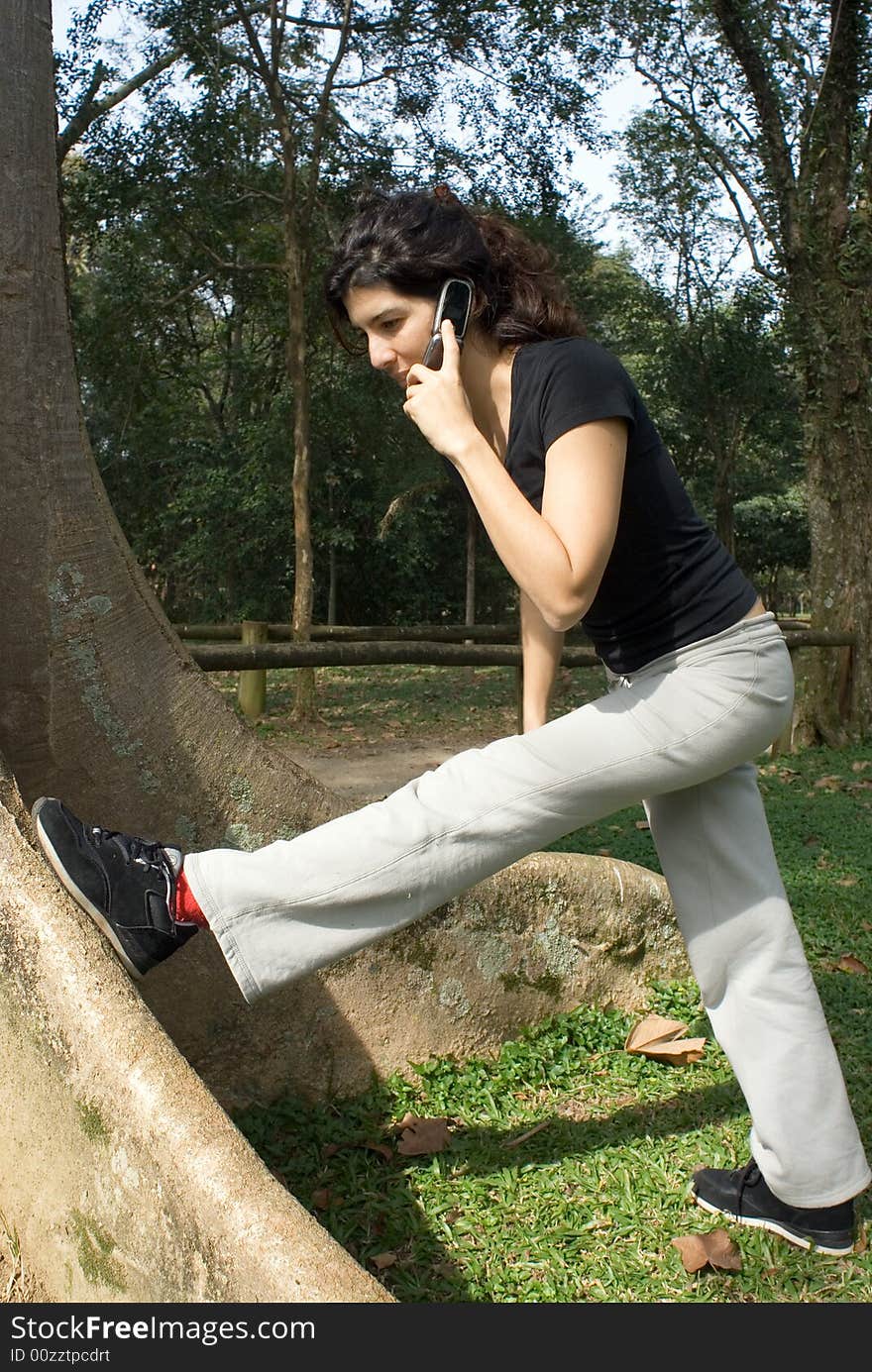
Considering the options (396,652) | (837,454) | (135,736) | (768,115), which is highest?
(768,115)

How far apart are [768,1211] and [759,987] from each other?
0.47 m

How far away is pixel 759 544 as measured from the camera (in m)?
30.0

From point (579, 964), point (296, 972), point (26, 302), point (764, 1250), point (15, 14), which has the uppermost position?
point (15, 14)

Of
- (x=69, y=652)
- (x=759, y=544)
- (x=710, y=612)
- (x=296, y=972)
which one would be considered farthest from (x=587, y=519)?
(x=759, y=544)

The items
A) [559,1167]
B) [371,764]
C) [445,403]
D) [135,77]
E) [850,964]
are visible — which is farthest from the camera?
[135,77]

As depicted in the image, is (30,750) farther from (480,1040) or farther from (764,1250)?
(764,1250)

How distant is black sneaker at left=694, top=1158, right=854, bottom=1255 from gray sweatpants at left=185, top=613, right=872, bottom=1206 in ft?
0.22

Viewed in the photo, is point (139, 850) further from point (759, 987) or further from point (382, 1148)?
point (759, 987)

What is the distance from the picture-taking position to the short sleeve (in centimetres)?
189

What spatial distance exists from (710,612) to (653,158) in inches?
755

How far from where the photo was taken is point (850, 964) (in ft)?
12.1

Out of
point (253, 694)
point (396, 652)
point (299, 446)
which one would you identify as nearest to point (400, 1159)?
point (396, 652)

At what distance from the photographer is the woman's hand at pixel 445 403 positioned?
1932 millimetres

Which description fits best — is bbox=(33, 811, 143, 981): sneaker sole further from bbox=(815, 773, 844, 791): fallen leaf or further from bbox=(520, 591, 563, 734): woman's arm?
bbox=(815, 773, 844, 791): fallen leaf
